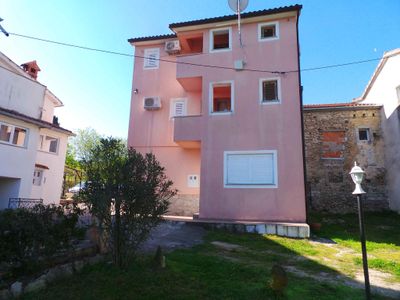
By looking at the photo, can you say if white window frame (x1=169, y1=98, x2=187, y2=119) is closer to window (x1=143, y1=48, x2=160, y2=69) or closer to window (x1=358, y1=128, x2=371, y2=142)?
window (x1=143, y1=48, x2=160, y2=69)

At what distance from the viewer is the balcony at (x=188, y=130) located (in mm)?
14328

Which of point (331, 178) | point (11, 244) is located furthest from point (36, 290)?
point (331, 178)

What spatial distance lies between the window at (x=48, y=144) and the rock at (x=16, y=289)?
1875 centimetres

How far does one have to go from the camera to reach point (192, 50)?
17391 mm

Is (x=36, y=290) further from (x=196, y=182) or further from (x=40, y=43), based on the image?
(x=196, y=182)

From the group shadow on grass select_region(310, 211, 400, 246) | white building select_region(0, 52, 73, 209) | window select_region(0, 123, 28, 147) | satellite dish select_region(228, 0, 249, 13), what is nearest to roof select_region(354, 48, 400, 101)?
shadow on grass select_region(310, 211, 400, 246)

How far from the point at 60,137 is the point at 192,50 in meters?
12.9

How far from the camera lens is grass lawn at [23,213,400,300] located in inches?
204

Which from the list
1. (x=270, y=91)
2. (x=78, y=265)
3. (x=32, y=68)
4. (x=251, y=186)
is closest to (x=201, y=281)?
(x=78, y=265)

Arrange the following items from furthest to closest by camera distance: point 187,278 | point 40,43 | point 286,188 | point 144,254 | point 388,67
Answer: point 388,67, point 286,188, point 40,43, point 144,254, point 187,278

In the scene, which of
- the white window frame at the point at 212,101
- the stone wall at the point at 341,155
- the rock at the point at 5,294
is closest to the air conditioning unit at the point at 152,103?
the white window frame at the point at 212,101

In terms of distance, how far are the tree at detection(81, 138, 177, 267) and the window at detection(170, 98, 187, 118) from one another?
10.5 metres

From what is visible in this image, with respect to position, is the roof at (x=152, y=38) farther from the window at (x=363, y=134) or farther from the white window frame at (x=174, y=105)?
the window at (x=363, y=134)

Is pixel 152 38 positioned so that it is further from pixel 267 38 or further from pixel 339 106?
pixel 339 106
